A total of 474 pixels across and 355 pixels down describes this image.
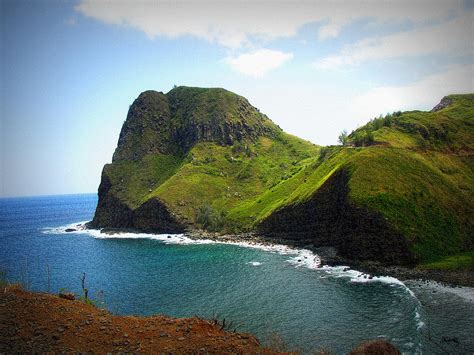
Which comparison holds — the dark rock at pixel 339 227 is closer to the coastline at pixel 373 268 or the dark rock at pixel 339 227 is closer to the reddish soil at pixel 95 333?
the coastline at pixel 373 268

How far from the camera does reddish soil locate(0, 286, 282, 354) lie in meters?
22.6

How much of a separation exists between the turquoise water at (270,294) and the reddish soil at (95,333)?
22421 millimetres

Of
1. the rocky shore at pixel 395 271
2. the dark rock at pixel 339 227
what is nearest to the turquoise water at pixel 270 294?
the rocky shore at pixel 395 271

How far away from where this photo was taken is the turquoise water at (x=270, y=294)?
148 ft

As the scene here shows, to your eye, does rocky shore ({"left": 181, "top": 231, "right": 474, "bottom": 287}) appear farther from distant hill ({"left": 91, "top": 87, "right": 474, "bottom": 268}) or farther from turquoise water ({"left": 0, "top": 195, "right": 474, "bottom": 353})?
turquoise water ({"left": 0, "top": 195, "right": 474, "bottom": 353})

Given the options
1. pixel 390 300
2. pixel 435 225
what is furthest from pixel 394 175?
pixel 390 300

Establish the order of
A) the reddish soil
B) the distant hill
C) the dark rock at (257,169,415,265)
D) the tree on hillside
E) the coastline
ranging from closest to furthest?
the reddish soil
the coastline
the dark rock at (257,169,415,265)
the distant hill
the tree on hillside

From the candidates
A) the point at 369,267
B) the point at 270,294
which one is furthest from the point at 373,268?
the point at 270,294

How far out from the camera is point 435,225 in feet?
270

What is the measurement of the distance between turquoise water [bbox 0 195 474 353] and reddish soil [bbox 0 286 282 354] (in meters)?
22.4

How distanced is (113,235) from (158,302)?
101055 mm

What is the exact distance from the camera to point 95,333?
79.4ft

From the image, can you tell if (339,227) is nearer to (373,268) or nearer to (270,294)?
(373,268)

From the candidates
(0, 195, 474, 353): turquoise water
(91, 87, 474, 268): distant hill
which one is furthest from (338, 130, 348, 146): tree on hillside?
(0, 195, 474, 353): turquoise water
